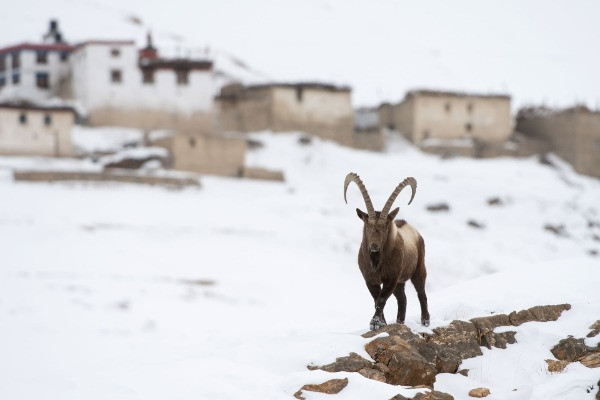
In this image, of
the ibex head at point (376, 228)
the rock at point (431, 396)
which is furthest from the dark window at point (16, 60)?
the rock at point (431, 396)

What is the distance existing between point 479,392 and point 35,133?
137 ft

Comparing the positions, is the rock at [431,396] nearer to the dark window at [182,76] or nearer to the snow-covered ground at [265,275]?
the snow-covered ground at [265,275]

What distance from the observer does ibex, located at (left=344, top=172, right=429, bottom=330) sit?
11.8 metres

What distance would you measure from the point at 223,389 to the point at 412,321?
3682mm

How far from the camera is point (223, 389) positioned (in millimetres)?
10133

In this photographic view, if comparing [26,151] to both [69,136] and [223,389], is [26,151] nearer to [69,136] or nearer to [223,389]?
[69,136]

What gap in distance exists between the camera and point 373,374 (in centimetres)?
1082

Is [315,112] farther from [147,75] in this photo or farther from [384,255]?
[384,255]

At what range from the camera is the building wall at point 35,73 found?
195ft

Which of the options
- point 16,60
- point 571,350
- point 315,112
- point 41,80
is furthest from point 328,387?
point 16,60

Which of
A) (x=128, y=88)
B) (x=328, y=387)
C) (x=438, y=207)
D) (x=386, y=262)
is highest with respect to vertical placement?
(x=128, y=88)

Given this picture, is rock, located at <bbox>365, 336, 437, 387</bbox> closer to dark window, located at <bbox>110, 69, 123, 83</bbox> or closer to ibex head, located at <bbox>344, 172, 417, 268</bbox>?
ibex head, located at <bbox>344, 172, 417, 268</bbox>

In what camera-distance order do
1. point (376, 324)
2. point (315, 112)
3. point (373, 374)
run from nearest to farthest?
point (373, 374) → point (376, 324) → point (315, 112)

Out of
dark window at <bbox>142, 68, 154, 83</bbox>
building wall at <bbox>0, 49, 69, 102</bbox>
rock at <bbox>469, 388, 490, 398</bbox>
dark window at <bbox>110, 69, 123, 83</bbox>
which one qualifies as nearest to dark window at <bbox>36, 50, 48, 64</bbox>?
building wall at <bbox>0, 49, 69, 102</bbox>
